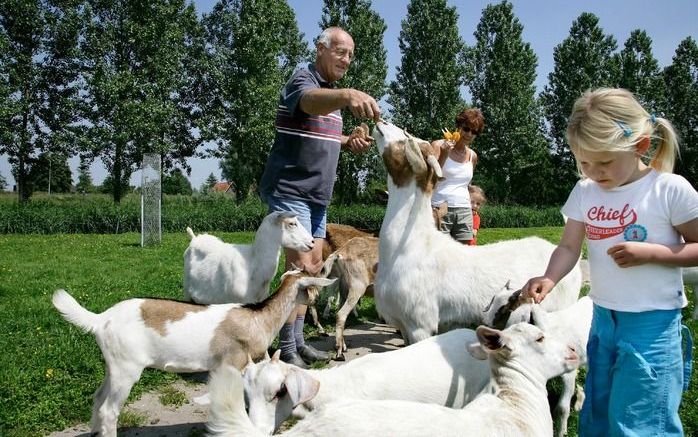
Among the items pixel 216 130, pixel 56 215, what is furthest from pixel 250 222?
pixel 216 130

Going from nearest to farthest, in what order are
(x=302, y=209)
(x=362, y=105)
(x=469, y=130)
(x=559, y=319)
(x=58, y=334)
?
(x=362, y=105) < (x=559, y=319) < (x=302, y=209) < (x=58, y=334) < (x=469, y=130)

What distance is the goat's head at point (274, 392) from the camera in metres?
2.88

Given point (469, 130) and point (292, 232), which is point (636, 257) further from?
point (469, 130)

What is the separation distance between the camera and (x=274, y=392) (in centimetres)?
290

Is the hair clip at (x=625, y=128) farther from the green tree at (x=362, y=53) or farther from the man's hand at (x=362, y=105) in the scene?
the green tree at (x=362, y=53)

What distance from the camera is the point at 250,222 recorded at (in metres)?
23.9

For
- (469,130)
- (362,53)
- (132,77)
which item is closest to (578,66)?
(362,53)

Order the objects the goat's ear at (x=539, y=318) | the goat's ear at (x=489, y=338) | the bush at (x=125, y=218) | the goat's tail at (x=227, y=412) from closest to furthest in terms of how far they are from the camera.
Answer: the goat's tail at (x=227, y=412)
the goat's ear at (x=489, y=338)
the goat's ear at (x=539, y=318)
the bush at (x=125, y=218)

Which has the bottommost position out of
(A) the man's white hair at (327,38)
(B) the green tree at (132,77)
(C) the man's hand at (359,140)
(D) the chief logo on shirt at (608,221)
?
(D) the chief logo on shirt at (608,221)

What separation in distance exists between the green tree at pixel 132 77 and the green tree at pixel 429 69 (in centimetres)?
1442

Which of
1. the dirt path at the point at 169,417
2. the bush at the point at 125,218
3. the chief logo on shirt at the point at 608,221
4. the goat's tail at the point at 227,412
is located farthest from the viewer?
the bush at the point at 125,218

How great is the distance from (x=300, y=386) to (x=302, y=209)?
212 cm

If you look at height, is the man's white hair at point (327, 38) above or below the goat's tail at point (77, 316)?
above

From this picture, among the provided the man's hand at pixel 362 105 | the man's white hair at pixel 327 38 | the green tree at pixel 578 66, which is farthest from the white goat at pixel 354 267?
the green tree at pixel 578 66
